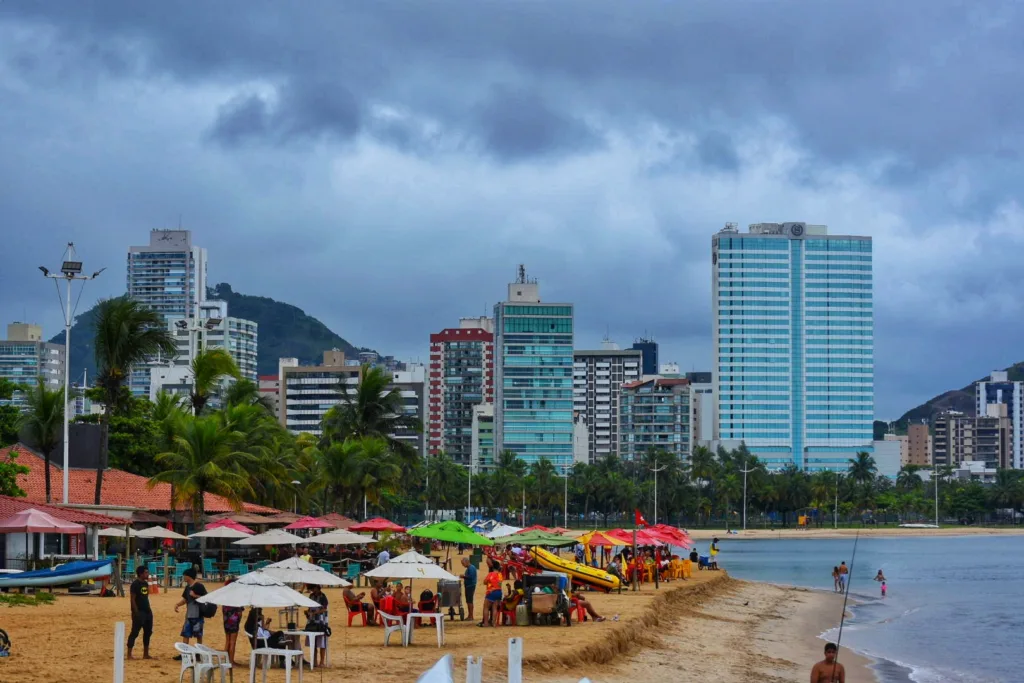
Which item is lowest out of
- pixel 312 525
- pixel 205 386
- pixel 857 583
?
pixel 857 583

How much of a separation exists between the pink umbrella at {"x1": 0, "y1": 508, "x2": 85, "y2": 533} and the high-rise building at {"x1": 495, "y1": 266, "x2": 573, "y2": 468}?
161935 millimetres

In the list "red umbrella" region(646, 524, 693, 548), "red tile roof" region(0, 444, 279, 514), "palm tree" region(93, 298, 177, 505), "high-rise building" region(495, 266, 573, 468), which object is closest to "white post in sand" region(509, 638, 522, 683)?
"red umbrella" region(646, 524, 693, 548)

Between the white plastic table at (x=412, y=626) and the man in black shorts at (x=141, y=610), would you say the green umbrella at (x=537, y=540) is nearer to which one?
the white plastic table at (x=412, y=626)

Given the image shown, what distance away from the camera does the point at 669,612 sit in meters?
35.7

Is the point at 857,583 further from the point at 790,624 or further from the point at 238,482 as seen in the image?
the point at 238,482

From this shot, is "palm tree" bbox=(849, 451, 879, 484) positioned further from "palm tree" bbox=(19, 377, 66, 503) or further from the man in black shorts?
the man in black shorts

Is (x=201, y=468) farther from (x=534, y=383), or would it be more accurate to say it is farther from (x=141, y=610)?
(x=534, y=383)

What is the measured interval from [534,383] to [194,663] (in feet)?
591

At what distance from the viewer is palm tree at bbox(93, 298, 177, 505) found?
44.6 meters

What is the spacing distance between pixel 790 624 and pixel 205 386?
2580 centimetres

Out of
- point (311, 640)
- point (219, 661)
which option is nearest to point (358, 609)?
point (311, 640)

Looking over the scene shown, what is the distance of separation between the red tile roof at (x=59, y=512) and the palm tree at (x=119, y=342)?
457 cm

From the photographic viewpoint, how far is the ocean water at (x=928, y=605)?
106 ft

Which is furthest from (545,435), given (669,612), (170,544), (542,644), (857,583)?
(542,644)
